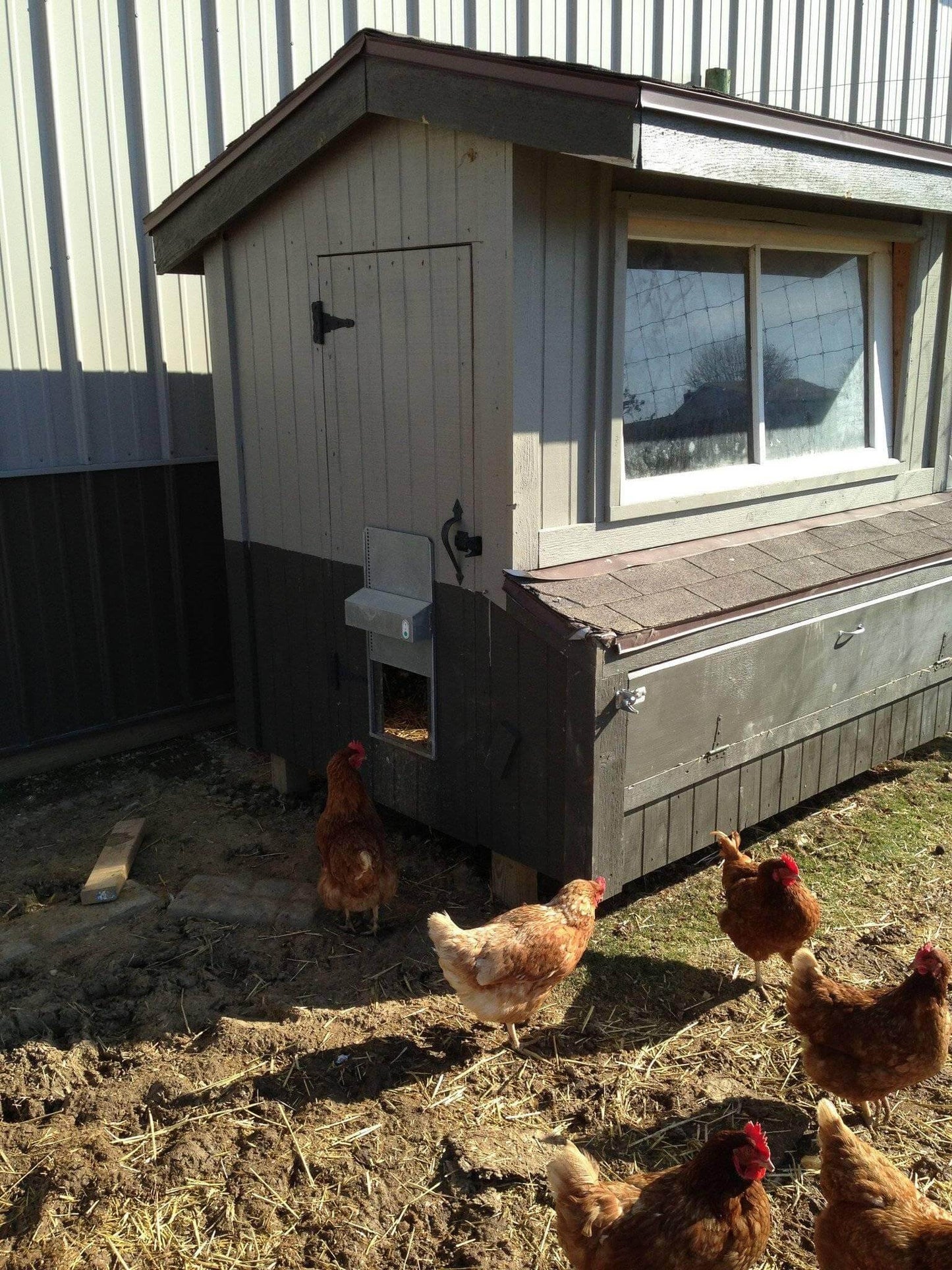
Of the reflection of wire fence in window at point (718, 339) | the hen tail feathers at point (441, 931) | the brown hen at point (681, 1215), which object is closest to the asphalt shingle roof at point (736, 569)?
the reflection of wire fence in window at point (718, 339)

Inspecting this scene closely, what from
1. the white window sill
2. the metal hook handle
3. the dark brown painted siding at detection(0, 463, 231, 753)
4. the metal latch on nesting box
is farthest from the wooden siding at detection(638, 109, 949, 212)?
the dark brown painted siding at detection(0, 463, 231, 753)

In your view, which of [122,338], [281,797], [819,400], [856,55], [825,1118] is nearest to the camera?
[825,1118]

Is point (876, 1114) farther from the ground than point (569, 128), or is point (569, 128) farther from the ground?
point (569, 128)

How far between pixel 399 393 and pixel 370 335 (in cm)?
29

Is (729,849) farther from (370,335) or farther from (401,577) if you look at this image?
(370,335)

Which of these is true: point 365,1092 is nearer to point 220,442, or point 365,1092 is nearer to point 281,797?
point 281,797

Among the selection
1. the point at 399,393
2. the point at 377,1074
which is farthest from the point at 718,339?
the point at 377,1074

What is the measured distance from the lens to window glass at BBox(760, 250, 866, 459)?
15.3 ft

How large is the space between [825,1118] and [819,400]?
11.3ft

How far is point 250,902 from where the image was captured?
14.4 ft

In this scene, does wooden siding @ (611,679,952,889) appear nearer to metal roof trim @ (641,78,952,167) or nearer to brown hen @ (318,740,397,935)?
brown hen @ (318,740,397,935)

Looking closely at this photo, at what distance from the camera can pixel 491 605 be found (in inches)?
155

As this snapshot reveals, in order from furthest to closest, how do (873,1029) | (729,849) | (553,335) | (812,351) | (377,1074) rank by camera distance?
1. (812,351)
2. (729,849)
3. (553,335)
4. (377,1074)
5. (873,1029)

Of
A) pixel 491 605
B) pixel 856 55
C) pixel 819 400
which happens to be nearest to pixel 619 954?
pixel 491 605
